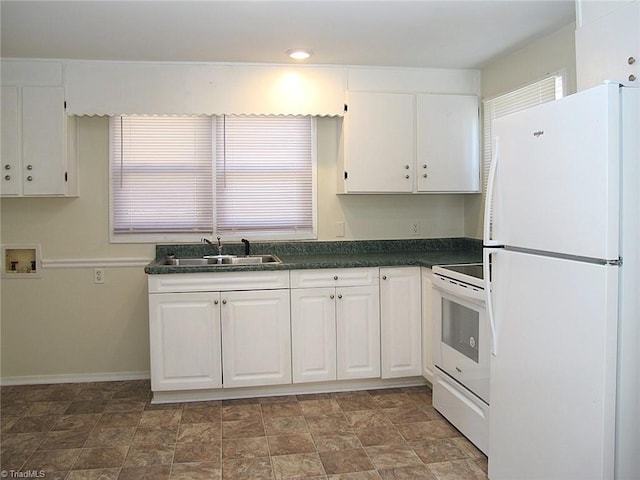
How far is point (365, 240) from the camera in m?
4.26

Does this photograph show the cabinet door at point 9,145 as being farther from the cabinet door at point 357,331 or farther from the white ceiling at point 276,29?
the cabinet door at point 357,331

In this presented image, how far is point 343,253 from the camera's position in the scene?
13.8 ft

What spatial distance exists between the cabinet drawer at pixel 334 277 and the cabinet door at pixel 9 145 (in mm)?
1928

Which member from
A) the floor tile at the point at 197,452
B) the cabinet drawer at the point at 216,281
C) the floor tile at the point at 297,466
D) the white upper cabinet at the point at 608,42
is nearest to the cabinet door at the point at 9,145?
the cabinet drawer at the point at 216,281

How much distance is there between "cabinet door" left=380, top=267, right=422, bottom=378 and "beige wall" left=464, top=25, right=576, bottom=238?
2.73 ft

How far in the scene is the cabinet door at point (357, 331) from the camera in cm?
365

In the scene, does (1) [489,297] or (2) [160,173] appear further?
(2) [160,173]

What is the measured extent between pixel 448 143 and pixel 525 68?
0.74 m

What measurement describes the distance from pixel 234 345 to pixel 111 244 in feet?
4.11

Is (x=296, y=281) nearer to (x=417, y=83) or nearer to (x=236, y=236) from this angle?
(x=236, y=236)

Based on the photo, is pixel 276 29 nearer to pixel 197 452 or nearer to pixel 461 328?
pixel 461 328

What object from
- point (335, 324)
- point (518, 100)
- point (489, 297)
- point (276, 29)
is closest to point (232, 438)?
point (335, 324)

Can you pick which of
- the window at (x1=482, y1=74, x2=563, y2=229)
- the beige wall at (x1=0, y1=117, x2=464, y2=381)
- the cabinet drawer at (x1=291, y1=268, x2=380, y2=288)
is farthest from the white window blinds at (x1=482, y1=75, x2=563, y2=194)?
the beige wall at (x1=0, y1=117, x2=464, y2=381)

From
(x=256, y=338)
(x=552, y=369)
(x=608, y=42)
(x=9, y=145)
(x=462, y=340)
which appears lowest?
(x=256, y=338)
